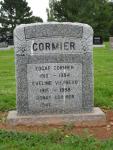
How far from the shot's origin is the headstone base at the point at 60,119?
23.5ft

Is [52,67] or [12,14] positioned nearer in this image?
[52,67]

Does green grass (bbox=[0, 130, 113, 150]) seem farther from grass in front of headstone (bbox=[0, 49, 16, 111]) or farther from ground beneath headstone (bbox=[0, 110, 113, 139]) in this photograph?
grass in front of headstone (bbox=[0, 49, 16, 111])

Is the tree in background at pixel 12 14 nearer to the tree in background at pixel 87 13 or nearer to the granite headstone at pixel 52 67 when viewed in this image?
the tree in background at pixel 87 13

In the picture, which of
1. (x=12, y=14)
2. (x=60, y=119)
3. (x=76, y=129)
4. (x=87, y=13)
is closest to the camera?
(x=76, y=129)

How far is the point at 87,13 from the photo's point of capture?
54812 mm

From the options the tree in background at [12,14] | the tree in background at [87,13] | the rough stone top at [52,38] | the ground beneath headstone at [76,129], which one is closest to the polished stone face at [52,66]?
the rough stone top at [52,38]

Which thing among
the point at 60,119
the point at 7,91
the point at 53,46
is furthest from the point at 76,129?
the point at 7,91

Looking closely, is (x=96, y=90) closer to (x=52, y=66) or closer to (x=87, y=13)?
(x=52, y=66)

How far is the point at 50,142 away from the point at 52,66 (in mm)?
1678

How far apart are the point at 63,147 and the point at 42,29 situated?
218 cm

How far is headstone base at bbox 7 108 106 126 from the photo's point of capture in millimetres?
7148

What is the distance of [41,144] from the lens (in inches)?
231

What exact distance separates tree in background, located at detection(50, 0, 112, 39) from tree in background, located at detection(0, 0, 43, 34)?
286 inches

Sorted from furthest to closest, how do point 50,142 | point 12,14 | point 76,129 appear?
point 12,14 → point 76,129 → point 50,142
